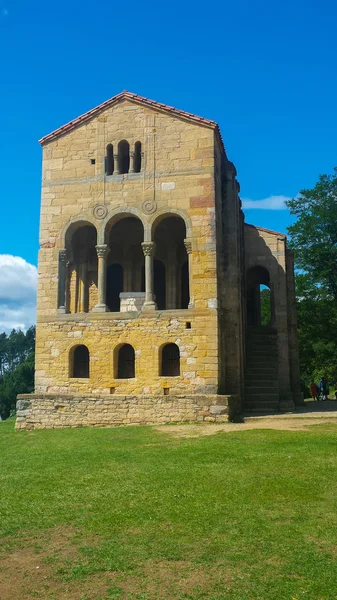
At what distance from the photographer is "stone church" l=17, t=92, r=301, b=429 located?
18.1 m

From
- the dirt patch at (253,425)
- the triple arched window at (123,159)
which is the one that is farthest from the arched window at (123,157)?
the dirt patch at (253,425)

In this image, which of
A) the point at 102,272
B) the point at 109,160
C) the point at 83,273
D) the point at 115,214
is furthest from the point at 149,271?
the point at 109,160

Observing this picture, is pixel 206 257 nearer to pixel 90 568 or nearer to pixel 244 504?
pixel 244 504

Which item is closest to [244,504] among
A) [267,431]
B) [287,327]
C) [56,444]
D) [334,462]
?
[334,462]

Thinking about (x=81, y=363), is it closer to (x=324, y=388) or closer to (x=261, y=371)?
(x=261, y=371)

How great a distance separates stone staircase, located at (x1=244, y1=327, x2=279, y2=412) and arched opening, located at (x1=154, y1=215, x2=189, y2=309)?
13.2 ft

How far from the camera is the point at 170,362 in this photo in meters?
20.4

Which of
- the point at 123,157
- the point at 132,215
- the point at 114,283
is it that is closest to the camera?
the point at 132,215

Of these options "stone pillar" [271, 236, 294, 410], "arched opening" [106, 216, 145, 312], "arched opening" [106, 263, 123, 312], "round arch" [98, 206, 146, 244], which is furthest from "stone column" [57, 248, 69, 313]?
"stone pillar" [271, 236, 294, 410]

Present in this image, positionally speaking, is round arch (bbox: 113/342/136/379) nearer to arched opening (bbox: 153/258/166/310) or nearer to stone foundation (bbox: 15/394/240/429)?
stone foundation (bbox: 15/394/240/429)

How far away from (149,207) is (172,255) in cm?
413

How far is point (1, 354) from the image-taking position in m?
94.6

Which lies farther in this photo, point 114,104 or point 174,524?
point 114,104

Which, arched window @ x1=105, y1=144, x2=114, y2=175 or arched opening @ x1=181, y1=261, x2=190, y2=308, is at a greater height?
arched window @ x1=105, y1=144, x2=114, y2=175
